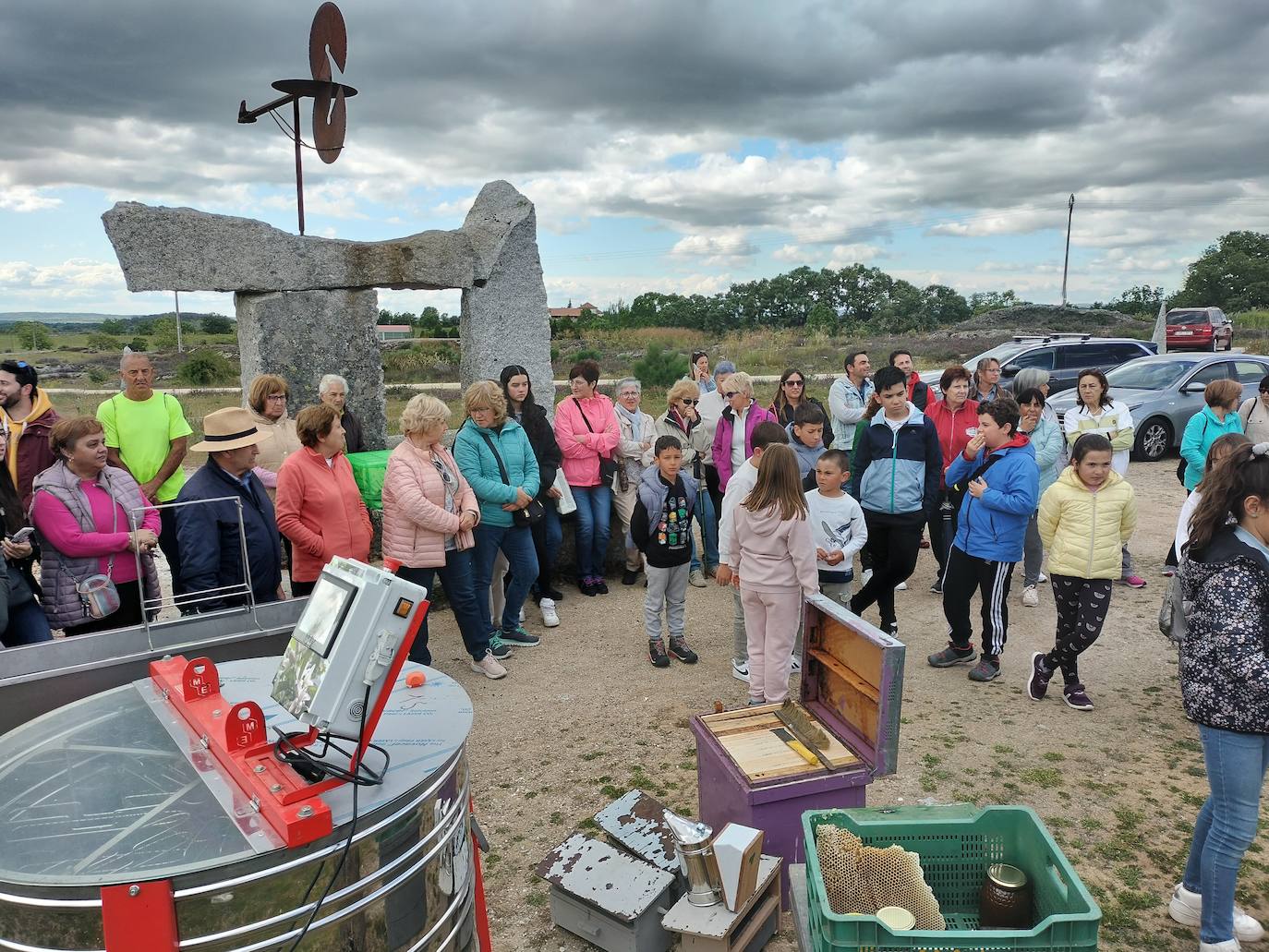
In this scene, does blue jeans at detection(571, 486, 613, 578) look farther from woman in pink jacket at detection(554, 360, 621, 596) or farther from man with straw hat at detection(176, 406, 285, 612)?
man with straw hat at detection(176, 406, 285, 612)

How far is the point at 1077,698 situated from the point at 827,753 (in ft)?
8.01

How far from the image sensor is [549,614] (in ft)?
21.3

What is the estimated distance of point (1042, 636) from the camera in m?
6.14

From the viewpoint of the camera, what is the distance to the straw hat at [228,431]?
425 cm

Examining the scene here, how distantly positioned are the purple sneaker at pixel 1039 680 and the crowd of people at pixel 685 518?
1 centimetres

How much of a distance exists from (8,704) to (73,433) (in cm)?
160

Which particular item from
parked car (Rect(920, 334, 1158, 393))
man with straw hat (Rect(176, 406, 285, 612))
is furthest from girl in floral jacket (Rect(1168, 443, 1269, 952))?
parked car (Rect(920, 334, 1158, 393))

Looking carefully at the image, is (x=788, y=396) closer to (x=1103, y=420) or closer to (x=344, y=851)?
(x=1103, y=420)

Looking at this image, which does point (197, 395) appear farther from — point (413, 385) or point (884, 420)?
point (884, 420)

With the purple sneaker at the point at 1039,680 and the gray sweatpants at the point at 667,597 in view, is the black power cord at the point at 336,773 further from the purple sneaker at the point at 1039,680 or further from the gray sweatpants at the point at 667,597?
the purple sneaker at the point at 1039,680

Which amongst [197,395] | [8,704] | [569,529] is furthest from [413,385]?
[8,704]

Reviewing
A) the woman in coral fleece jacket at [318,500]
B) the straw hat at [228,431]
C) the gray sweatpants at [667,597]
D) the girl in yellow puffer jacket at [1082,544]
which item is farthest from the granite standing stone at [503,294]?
the girl in yellow puffer jacket at [1082,544]

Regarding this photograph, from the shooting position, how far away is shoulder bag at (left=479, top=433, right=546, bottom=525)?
5.64 meters

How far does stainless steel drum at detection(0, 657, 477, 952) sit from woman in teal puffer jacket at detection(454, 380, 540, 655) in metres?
2.98
